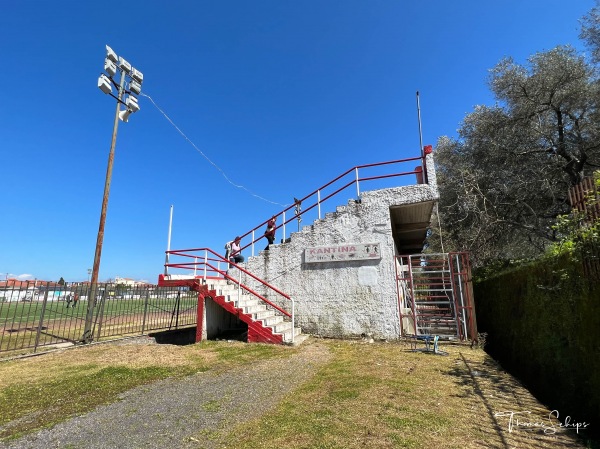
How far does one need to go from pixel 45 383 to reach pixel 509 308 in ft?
35.8

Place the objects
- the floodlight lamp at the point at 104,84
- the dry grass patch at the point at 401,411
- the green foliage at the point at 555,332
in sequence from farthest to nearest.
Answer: the floodlight lamp at the point at 104,84 < the green foliage at the point at 555,332 < the dry grass patch at the point at 401,411

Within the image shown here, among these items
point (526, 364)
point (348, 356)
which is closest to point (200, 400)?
point (348, 356)

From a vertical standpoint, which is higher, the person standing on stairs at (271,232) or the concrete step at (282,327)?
the person standing on stairs at (271,232)

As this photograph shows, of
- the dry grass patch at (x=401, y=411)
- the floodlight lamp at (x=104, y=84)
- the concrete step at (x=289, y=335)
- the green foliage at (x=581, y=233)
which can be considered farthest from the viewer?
the floodlight lamp at (x=104, y=84)

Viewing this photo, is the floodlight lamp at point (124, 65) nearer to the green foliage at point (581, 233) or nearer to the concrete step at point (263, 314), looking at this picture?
the concrete step at point (263, 314)

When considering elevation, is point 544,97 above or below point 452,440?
above

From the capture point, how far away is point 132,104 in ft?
40.0

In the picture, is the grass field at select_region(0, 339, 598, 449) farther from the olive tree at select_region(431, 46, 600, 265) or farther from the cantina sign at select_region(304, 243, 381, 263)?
the olive tree at select_region(431, 46, 600, 265)

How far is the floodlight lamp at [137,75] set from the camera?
499 inches

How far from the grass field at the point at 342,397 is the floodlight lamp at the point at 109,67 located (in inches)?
398

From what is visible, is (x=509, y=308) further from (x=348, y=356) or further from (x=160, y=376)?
(x=160, y=376)

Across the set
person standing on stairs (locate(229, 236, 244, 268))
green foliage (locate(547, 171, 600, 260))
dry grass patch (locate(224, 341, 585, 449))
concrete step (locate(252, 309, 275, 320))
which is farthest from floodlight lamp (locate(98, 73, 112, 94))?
green foliage (locate(547, 171, 600, 260))

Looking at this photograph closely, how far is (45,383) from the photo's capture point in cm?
611

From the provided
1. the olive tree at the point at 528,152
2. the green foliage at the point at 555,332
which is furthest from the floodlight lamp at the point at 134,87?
the green foliage at the point at 555,332
